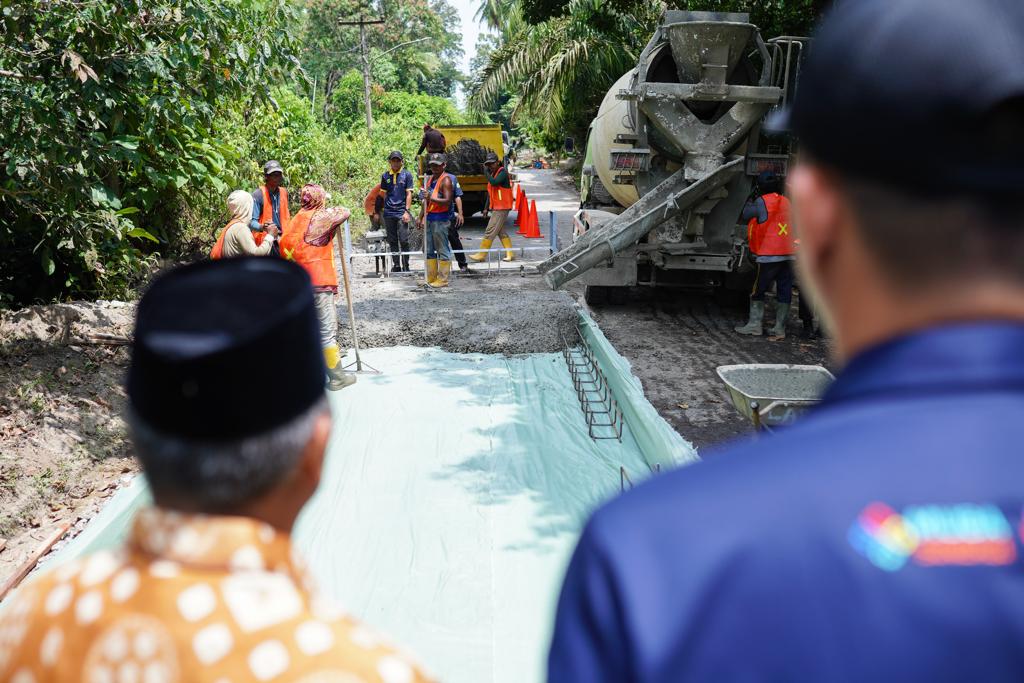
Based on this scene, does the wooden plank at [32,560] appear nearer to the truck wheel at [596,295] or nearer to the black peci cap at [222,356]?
the black peci cap at [222,356]

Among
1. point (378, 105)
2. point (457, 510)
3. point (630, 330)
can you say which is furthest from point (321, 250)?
point (378, 105)

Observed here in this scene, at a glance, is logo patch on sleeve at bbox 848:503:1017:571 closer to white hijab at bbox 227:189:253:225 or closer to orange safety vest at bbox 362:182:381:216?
white hijab at bbox 227:189:253:225

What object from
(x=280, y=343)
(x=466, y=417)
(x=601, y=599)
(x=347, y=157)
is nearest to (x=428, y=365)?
(x=466, y=417)

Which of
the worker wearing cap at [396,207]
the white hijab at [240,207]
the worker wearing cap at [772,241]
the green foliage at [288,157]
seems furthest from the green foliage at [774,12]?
the white hijab at [240,207]

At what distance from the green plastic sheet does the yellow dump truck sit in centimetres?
1093

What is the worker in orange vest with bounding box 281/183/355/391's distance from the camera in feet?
22.4

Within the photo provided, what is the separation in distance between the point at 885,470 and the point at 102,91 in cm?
602

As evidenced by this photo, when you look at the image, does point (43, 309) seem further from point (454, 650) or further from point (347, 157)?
point (347, 157)

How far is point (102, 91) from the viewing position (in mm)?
5582

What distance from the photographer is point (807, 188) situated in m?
0.88

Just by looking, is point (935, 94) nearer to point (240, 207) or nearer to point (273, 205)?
point (240, 207)

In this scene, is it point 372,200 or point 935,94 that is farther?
point 372,200

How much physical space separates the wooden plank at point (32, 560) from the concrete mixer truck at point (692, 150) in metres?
4.70

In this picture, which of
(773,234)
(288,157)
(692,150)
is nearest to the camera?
(692,150)
